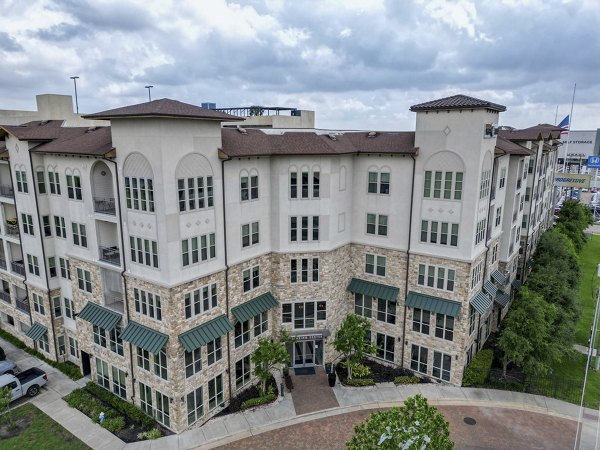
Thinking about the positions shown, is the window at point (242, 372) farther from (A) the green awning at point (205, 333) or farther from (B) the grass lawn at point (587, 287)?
(B) the grass lawn at point (587, 287)

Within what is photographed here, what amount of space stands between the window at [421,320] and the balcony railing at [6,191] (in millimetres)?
30304

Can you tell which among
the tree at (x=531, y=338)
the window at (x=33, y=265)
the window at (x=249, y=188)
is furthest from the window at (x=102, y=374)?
the tree at (x=531, y=338)

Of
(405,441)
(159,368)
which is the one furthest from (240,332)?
(405,441)

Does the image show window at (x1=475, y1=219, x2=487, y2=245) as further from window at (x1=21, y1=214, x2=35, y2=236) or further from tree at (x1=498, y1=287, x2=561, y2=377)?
window at (x1=21, y1=214, x2=35, y2=236)

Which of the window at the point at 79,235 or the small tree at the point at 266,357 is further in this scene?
the window at the point at 79,235

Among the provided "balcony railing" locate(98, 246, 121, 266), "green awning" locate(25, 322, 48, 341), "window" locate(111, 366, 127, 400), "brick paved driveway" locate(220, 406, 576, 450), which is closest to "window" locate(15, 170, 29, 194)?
"balcony railing" locate(98, 246, 121, 266)

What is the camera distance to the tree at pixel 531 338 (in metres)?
26.2

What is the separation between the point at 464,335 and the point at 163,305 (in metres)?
19.1

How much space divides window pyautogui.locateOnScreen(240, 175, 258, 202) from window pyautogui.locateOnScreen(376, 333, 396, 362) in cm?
1439

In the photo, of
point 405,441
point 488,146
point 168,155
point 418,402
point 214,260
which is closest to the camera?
point 405,441

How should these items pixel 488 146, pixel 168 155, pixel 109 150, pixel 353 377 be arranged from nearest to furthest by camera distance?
pixel 168 155
pixel 109 150
pixel 488 146
pixel 353 377

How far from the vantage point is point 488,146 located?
2609 cm

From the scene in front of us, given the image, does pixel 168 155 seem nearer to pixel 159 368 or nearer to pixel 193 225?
pixel 193 225

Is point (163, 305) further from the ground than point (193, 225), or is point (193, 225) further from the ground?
point (193, 225)
